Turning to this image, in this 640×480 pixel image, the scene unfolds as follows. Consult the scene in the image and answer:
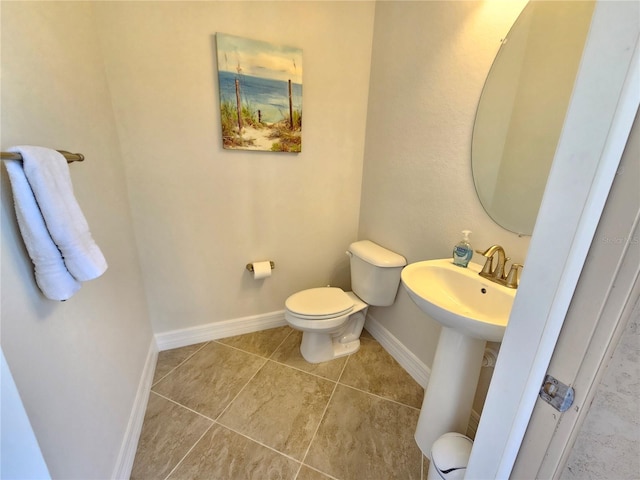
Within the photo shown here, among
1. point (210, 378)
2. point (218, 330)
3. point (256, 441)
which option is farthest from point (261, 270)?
point (256, 441)

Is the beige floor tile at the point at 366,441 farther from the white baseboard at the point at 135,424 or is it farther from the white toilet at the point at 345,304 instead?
the white baseboard at the point at 135,424

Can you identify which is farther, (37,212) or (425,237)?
(425,237)

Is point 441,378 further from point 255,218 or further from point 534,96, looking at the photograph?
point 255,218

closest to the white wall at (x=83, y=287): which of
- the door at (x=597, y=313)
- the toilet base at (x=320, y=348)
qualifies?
the toilet base at (x=320, y=348)

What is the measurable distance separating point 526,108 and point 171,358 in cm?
238

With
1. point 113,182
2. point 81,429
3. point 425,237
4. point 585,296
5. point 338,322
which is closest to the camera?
point 585,296

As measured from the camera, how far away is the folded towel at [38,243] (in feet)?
2.04

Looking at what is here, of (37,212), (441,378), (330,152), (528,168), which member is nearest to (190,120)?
(330,152)

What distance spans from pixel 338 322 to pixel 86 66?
1.76 metres

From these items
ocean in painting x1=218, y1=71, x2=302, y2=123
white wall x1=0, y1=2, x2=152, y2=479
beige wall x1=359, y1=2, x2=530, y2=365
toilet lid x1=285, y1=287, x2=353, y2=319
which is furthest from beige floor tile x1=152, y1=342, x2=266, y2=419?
ocean in painting x1=218, y1=71, x2=302, y2=123

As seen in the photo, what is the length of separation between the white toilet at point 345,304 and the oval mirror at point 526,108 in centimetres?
68

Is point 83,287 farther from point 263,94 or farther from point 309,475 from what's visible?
point 263,94

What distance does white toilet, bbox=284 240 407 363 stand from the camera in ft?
5.40

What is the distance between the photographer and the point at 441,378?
3.86ft
